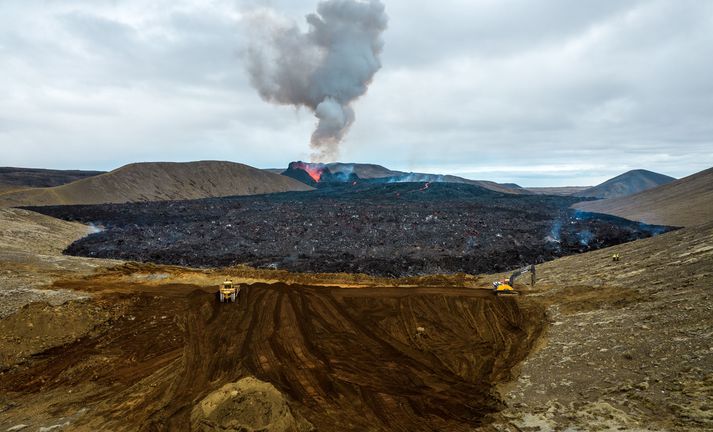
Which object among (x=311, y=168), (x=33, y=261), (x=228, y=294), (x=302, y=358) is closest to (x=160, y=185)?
(x=311, y=168)

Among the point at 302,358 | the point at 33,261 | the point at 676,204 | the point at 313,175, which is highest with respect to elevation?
the point at 313,175

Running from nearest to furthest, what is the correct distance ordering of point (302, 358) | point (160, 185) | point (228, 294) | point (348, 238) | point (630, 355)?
point (630, 355) < point (302, 358) < point (228, 294) < point (348, 238) < point (160, 185)

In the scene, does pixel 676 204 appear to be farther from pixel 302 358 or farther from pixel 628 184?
pixel 628 184

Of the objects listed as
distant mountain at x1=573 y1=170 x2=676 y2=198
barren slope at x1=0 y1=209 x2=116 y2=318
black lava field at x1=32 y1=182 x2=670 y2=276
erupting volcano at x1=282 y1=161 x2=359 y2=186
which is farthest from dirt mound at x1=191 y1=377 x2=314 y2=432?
distant mountain at x1=573 y1=170 x2=676 y2=198

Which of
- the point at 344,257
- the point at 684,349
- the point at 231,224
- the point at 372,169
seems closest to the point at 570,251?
the point at 344,257

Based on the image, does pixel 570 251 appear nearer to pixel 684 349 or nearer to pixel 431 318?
pixel 431 318

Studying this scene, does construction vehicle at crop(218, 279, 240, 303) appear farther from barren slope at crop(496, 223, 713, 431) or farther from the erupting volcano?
the erupting volcano
